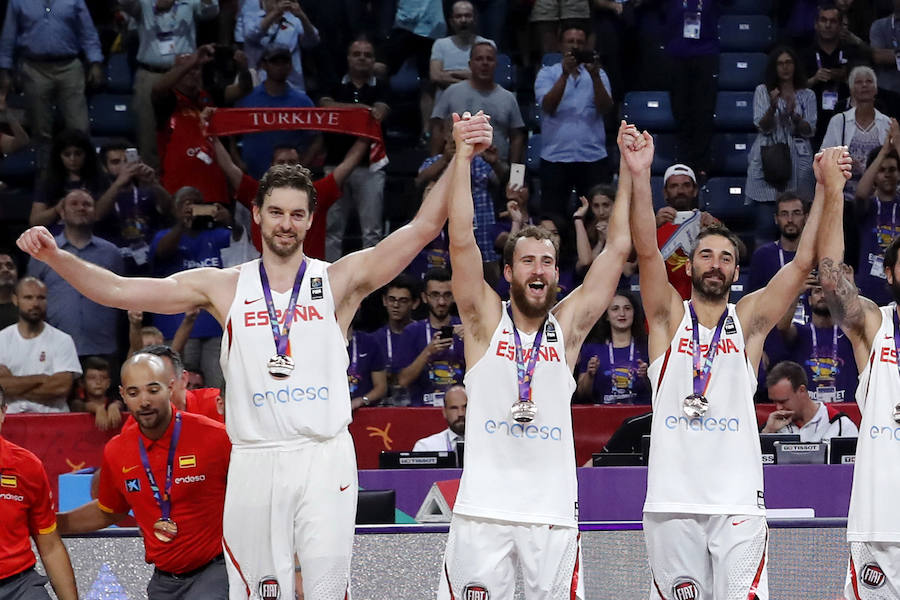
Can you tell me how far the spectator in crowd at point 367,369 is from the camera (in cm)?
1112

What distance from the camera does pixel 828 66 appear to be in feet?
45.3

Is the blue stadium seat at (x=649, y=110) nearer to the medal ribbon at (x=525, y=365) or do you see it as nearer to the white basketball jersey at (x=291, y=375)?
the medal ribbon at (x=525, y=365)

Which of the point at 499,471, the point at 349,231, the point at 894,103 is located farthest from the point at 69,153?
the point at 894,103

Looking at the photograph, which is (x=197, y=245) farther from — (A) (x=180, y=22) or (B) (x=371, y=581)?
(B) (x=371, y=581)

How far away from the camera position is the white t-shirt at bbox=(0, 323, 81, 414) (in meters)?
11.0

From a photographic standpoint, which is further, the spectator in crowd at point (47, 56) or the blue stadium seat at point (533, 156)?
the blue stadium seat at point (533, 156)

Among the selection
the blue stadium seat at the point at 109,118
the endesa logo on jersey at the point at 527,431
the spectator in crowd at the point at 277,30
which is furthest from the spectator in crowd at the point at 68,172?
the endesa logo on jersey at the point at 527,431

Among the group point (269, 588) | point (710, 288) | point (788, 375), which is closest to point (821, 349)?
point (788, 375)

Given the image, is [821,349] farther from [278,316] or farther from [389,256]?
[278,316]

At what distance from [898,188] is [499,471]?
7063mm

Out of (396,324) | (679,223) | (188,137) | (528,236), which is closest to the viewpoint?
(528,236)

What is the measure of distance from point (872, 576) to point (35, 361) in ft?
22.5

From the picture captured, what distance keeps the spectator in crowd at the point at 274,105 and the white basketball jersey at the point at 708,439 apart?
19.8ft

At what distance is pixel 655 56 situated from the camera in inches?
565
